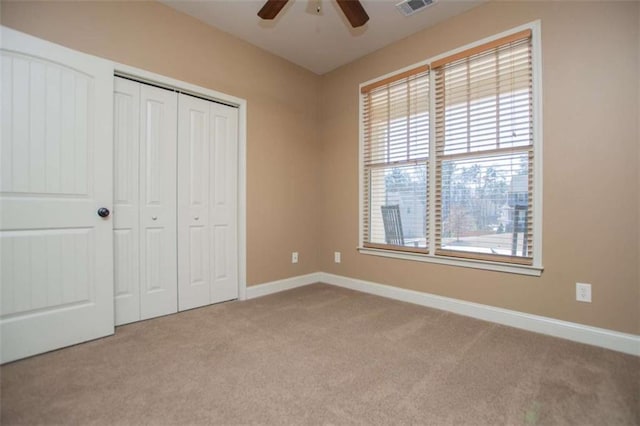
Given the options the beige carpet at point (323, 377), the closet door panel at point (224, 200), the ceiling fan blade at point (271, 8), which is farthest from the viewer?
the closet door panel at point (224, 200)

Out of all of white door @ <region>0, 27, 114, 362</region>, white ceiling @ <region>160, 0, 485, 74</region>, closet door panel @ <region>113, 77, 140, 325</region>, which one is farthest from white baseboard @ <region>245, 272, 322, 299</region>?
white ceiling @ <region>160, 0, 485, 74</region>

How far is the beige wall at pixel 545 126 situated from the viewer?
2.05 m

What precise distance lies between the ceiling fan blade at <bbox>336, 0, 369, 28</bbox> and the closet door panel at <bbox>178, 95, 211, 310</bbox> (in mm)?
1573

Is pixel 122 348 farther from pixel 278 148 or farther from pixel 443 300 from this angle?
pixel 443 300

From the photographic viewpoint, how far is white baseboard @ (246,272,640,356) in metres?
2.07

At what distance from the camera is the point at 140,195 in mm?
2561

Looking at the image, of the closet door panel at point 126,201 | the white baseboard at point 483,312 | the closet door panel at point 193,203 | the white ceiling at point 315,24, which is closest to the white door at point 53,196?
the closet door panel at point 126,201

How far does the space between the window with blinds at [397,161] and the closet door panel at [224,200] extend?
1.50 metres

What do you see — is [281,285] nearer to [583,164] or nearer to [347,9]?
[347,9]

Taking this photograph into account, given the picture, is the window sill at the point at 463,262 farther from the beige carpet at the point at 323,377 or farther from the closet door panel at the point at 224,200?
the closet door panel at the point at 224,200

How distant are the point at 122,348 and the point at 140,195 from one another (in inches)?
46.9

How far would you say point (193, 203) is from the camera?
2.89 meters

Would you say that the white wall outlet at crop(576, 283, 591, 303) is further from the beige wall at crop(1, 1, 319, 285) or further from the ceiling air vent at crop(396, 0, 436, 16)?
the beige wall at crop(1, 1, 319, 285)

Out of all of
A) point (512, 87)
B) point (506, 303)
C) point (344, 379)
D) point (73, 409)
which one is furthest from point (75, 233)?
point (512, 87)
